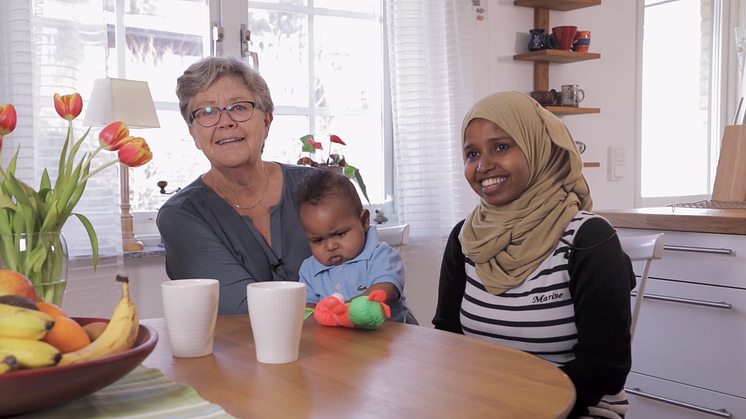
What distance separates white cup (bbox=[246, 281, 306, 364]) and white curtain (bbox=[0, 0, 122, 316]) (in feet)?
5.42

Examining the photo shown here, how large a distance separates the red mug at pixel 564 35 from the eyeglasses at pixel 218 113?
7.38 ft

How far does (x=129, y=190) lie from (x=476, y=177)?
1.70 meters

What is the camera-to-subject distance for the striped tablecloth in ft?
2.53

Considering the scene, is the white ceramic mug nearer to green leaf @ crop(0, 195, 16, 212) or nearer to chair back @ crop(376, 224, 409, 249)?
chair back @ crop(376, 224, 409, 249)

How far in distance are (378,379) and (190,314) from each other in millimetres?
306

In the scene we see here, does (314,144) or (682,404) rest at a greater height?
(314,144)

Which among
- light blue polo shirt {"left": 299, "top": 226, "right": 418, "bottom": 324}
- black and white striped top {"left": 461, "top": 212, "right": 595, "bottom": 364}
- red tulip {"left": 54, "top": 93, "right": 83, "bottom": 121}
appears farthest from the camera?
light blue polo shirt {"left": 299, "top": 226, "right": 418, "bottom": 324}

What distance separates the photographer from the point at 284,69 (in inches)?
125

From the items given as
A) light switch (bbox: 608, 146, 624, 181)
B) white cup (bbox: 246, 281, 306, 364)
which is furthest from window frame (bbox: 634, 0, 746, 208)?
white cup (bbox: 246, 281, 306, 364)

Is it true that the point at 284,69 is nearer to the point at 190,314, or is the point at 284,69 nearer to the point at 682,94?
the point at 190,314

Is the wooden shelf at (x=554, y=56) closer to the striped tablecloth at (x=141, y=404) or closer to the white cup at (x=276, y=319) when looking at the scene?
the white cup at (x=276, y=319)

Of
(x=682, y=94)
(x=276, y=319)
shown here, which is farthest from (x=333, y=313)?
(x=682, y=94)

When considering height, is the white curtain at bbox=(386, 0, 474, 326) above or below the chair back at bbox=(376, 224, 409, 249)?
above

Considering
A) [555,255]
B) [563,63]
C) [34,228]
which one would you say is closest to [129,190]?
[34,228]
